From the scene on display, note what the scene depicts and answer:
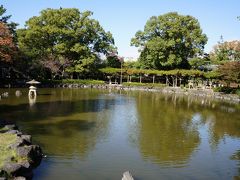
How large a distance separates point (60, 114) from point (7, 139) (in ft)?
33.8

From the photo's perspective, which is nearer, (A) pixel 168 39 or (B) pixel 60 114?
(B) pixel 60 114

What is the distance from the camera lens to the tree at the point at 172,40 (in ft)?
197

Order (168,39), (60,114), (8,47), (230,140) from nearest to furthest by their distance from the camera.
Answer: (230,140), (60,114), (8,47), (168,39)

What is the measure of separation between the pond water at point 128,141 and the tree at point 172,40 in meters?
32.9

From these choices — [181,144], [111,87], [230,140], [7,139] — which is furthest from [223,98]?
[7,139]

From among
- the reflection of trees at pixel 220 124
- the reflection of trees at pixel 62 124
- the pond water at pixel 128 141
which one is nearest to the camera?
the pond water at pixel 128 141

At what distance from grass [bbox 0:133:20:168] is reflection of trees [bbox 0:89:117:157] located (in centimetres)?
152

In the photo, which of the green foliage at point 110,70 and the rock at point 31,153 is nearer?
the rock at point 31,153

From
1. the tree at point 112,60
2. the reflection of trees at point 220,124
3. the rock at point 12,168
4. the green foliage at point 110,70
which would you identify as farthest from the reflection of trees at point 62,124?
the tree at point 112,60

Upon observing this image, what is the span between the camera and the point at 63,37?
5472 centimetres

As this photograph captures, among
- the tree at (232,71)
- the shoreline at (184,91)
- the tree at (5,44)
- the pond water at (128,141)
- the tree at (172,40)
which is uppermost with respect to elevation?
the tree at (172,40)

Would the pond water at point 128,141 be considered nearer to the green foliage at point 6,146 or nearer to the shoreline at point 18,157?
the shoreline at point 18,157

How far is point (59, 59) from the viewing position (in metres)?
54.2

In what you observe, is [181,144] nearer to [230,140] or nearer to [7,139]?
[230,140]
